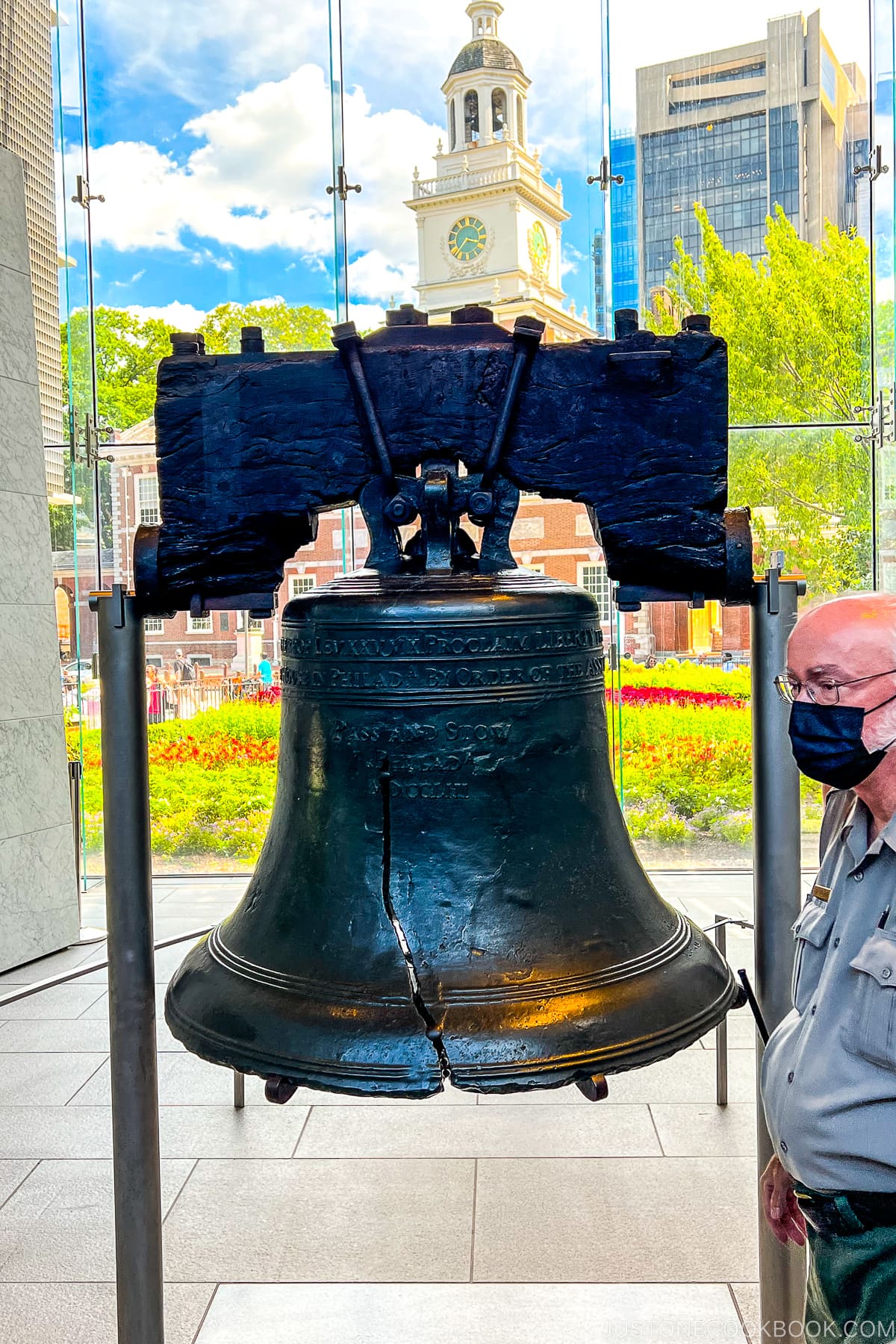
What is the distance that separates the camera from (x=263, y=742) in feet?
29.5

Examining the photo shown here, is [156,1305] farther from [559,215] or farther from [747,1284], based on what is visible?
[559,215]

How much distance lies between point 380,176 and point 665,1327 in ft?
24.6

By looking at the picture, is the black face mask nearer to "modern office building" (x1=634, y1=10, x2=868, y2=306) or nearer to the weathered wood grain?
the weathered wood grain

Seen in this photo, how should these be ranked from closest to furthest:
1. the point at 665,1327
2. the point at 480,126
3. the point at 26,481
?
the point at 665,1327 → the point at 26,481 → the point at 480,126

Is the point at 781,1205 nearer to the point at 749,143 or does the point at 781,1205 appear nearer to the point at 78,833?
the point at 78,833

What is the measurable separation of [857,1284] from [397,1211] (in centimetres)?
189

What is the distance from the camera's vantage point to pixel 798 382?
26.5 feet

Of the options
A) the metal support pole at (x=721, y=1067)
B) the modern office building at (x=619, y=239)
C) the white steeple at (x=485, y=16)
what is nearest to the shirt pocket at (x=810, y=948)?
the metal support pole at (x=721, y=1067)

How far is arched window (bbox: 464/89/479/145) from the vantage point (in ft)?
26.4

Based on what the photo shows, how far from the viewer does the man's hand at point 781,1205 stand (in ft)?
6.60

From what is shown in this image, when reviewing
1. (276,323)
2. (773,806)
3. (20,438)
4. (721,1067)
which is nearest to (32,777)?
(20,438)

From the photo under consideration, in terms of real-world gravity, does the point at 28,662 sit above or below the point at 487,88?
below

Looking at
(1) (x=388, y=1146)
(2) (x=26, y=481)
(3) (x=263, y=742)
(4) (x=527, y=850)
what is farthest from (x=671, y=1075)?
(3) (x=263, y=742)

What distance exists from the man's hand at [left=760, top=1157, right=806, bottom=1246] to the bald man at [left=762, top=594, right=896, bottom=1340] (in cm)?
12
